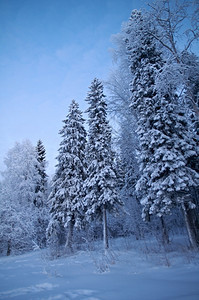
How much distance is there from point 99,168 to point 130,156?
295 centimetres

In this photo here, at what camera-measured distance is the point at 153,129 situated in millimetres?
8906

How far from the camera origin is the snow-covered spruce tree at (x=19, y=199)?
55.1 ft

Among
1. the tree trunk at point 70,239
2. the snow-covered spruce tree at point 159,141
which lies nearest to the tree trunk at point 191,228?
the snow-covered spruce tree at point 159,141

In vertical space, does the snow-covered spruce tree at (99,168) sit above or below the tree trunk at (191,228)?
above

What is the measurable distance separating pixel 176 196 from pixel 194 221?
2217mm

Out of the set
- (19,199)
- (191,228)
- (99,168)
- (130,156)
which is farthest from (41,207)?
(191,228)

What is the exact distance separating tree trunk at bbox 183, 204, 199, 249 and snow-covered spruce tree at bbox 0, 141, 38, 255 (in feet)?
44.1

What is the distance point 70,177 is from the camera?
16.0m

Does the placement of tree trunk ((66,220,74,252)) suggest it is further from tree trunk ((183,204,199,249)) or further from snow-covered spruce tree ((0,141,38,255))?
tree trunk ((183,204,199,249))

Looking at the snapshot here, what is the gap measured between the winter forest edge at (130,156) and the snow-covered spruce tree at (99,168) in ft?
0.30

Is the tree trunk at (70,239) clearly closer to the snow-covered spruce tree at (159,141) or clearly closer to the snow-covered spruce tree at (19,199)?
the snow-covered spruce tree at (19,199)

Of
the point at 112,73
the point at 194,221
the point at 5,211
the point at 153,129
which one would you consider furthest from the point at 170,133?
the point at 5,211

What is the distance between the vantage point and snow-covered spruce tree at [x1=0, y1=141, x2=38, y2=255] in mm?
16781

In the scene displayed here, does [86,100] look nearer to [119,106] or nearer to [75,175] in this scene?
[119,106]
